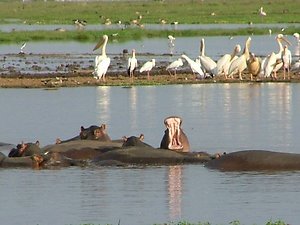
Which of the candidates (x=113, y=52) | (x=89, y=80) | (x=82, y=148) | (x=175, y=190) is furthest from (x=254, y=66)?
(x=175, y=190)

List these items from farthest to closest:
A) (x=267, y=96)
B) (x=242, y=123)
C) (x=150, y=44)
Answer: (x=150, y=44), (x=267, y=96), (x=242, y=123)

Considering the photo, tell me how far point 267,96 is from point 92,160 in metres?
9.73

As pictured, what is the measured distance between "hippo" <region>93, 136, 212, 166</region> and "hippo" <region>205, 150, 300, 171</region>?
1.64ft

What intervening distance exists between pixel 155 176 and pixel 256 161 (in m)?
1.09

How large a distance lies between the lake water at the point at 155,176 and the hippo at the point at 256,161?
198 mm

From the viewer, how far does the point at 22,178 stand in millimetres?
12141

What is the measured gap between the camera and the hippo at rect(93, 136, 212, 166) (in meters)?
12.9

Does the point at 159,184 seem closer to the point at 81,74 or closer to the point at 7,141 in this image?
the point at 7,141

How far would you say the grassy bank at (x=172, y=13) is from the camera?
61.1 m

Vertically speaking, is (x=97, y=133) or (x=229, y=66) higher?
(x=229, y=66)

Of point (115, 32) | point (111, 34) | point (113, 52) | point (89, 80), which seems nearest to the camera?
point (89, 80)

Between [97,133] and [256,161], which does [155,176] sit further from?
[97,133]

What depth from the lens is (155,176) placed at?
39.6 feet

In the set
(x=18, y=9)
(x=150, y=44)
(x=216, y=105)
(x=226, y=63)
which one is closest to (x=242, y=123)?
(x=216, y=105)
